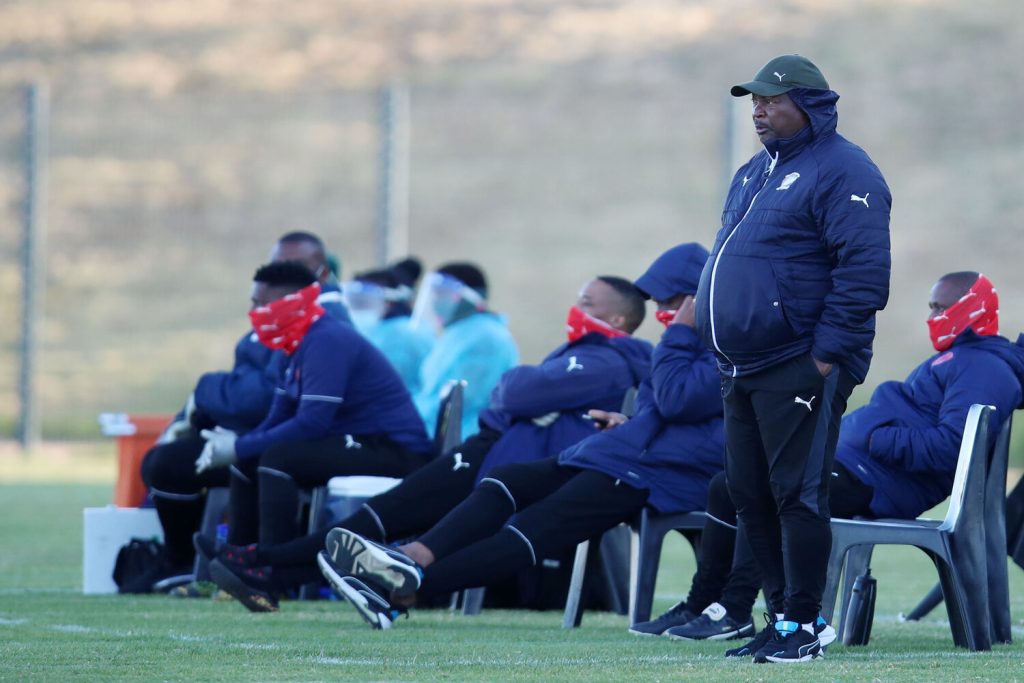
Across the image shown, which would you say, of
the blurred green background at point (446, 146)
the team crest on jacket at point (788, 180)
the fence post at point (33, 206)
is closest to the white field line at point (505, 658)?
the team crest on jacket at point (788, 180)

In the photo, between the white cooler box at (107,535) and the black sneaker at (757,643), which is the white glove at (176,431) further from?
the black sneaker at (757,643)

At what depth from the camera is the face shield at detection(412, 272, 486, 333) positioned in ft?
31.8

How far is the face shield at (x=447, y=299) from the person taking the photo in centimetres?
969

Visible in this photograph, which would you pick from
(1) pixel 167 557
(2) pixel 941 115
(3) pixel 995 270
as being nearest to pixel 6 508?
(1) pixel 167 557

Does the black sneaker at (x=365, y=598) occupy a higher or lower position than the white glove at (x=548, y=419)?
lower

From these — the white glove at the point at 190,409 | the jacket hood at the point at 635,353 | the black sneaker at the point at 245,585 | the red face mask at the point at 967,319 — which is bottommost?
the black sneaker at the point at 245,585

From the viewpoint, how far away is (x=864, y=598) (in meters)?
6.08

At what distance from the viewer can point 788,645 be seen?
525 cm

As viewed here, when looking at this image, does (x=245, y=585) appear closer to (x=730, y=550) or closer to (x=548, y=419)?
(x=548, y=419)

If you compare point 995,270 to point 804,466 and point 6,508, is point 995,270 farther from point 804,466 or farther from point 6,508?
point 804,466

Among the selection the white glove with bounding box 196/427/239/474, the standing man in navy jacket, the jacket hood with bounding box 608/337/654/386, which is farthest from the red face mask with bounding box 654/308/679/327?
the white glove with bounding box 196/427/239/474

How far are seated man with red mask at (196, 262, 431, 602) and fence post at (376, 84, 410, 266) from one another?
25.1 feet

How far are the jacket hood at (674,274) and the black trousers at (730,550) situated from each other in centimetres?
76

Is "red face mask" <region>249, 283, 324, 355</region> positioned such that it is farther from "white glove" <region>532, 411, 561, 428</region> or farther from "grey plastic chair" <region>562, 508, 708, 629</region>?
"grey plastic chair" <region>562, 508, 708, 629</region>
